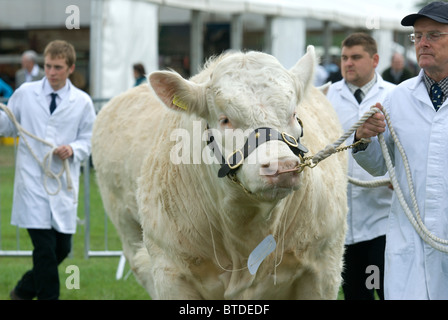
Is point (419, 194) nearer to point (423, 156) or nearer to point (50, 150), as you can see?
point (423, 156)

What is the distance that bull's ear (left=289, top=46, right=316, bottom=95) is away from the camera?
15.0 feet

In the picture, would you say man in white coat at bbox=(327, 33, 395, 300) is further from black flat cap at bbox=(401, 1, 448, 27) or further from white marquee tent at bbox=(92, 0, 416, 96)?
white marquee tent at bbox=(92, 0, 416, 96)

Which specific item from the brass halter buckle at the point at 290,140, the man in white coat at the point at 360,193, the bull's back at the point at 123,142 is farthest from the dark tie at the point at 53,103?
the brass halter buckle at the point at 290,140

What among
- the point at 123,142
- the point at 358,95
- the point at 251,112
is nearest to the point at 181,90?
the point at 251,112

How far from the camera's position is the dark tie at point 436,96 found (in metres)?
4.30

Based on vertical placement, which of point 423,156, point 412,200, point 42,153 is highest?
point 423,156

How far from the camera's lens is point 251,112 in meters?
4.05

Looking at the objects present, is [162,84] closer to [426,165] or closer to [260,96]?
[260,96]

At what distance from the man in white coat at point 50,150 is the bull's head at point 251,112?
2.75 m

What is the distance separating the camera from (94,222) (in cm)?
1109

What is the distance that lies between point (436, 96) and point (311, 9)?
56.8ft

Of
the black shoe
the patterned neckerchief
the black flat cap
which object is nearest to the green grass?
the black shoe

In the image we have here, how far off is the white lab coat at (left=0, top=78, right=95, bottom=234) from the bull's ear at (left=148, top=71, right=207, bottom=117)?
8.83ft

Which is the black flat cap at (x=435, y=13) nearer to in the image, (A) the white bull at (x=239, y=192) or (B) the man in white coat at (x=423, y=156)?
(B) the man in white coat at (x=423, y=156)
